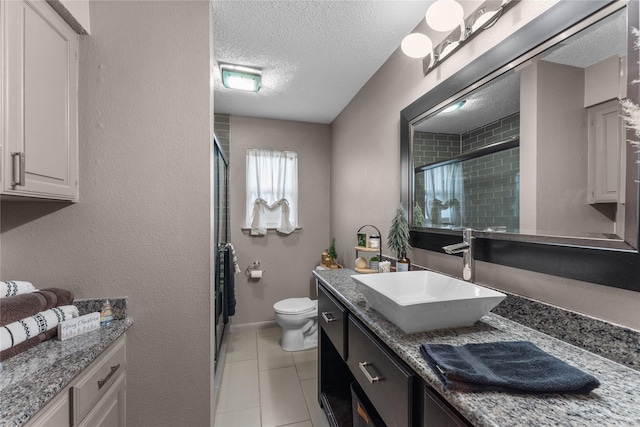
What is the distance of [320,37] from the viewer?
1712mm

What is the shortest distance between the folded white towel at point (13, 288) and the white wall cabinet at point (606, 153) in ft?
6.93

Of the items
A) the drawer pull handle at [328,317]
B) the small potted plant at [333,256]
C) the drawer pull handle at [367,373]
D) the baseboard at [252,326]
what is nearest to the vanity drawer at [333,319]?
the drawer pull handle at [328,317]

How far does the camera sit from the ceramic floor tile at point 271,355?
90.0 inches

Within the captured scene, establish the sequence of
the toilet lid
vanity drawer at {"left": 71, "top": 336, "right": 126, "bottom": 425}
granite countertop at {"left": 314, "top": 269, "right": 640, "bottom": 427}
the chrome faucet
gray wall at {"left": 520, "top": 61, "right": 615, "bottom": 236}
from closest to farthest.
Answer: granite countertop at {"left": 314, "top": 269, "right": 640, "bottom": 427} < gray wall at {"left": 520, "top": 61, "right": 615, "bottom": 236} < vanity drawer at {"left": 71, "top": 336, "right": 126, "bottom": 425} < the chrome faucet < the toilet lid

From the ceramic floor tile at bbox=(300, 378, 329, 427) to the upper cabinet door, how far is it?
1875 mm

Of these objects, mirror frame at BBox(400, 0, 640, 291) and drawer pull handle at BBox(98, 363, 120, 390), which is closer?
mirror frame at BBox(400, 0, 640, 291)

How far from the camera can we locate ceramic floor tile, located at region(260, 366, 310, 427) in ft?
5.51

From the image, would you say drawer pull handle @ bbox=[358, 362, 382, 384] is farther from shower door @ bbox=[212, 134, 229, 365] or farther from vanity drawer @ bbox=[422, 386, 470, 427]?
shower door @ bbox=[212, 134, 229, 365]

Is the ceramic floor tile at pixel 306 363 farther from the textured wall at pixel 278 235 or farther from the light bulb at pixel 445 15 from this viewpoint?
the light bulb at pixel 445 15

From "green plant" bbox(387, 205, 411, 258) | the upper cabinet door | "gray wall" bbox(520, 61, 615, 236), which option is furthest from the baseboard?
"gray wall" bbox(520, 61, 615, 236)

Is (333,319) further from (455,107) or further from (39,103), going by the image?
(39,103)

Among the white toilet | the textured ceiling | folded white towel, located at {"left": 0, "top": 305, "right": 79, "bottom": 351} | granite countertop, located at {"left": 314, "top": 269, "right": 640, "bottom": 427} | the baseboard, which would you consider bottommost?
the baseboard

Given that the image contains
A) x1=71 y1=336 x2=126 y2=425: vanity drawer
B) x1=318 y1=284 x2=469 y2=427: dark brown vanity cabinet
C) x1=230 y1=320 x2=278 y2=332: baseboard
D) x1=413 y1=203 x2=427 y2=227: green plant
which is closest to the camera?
x1=318 y1=284 x2=469 y2=427: dark brown vanity cabinet

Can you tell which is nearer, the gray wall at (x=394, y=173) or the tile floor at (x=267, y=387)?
the gray wall at (x=394, y=173)
